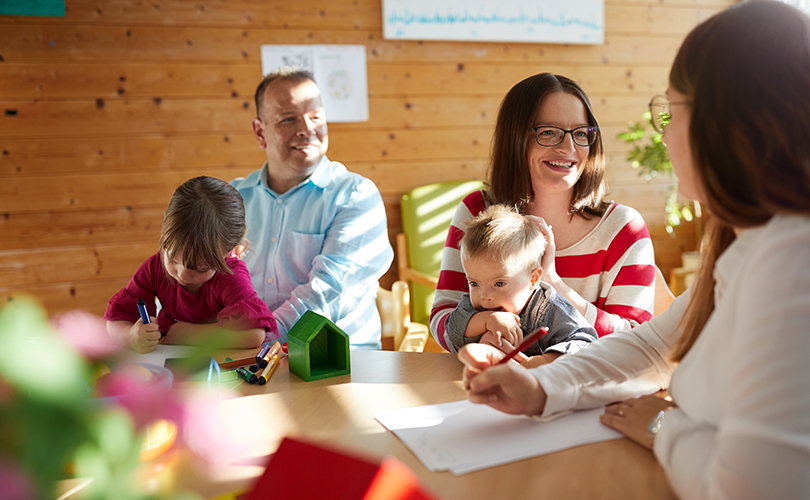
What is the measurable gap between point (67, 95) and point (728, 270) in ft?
9.99

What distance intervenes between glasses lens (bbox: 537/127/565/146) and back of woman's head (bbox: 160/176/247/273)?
82 cm

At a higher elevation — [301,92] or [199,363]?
[301,92]

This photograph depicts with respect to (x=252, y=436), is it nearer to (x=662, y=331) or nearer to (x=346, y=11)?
(x=662, y=331)

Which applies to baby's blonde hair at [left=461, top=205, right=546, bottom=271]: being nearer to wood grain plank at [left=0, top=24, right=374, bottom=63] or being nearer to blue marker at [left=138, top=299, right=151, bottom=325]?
blue marker at [left=138, top=299, right=151, bottom=325]

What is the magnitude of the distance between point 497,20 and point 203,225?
2410 mm

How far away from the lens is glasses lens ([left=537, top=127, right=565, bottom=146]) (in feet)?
5.03

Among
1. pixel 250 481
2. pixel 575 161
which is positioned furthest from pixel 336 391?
pixel 575 161

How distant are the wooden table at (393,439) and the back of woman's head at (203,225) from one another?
28 cm

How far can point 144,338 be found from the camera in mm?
1309

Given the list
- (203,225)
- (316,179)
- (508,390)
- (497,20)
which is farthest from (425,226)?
(508,390)

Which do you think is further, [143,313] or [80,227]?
[80,227]

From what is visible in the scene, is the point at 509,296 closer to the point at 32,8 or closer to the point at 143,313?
the point at 143,313

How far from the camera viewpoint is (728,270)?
697 mm

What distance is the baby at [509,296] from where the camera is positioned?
1247 mm
